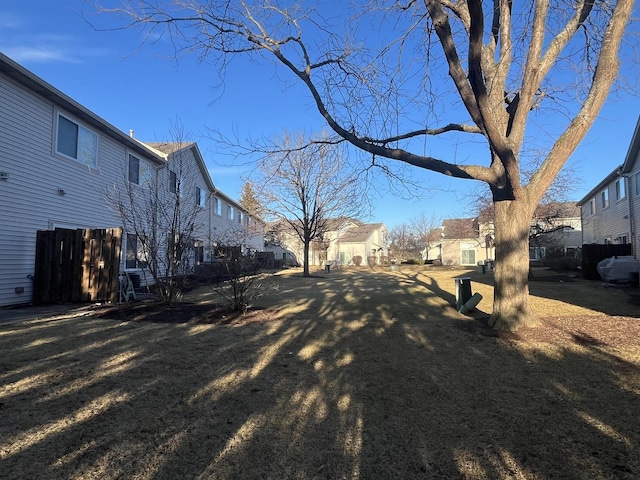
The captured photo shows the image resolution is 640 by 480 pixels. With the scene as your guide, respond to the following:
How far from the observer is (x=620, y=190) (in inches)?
796

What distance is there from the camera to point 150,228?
1151cm

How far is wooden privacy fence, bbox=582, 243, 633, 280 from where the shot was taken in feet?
57.0

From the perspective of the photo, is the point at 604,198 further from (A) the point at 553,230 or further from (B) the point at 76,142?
(B) the point at 76,142

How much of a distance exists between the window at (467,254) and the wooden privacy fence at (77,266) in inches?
1545

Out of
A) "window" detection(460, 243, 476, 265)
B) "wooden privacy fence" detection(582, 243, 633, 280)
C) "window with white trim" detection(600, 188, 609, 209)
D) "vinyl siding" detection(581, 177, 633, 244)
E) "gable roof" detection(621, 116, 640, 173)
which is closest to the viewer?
"gable roof" detection(621, 116, 640, 173)

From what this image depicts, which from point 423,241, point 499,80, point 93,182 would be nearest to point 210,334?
point 499,80

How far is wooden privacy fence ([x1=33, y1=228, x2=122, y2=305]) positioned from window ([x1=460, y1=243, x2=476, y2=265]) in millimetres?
39237

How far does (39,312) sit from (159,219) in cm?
451

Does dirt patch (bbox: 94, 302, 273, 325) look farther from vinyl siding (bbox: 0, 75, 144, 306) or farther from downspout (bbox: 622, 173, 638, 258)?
downspout (bbox: 622, 173, 638, 258)

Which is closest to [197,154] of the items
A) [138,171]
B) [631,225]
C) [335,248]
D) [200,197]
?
[200,197]

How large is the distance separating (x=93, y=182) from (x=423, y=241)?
1921 inches

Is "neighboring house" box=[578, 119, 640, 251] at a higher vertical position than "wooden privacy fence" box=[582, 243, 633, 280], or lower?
higher

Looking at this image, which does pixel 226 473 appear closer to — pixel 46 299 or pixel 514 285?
pixel 514 285

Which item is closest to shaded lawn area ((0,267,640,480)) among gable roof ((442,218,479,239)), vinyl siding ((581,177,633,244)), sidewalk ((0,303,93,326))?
sidewalk ((0,303,93,326))
